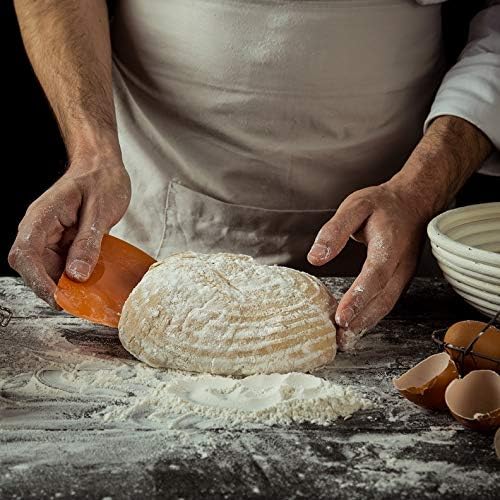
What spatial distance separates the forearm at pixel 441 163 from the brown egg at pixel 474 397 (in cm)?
58

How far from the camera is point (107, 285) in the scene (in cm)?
158

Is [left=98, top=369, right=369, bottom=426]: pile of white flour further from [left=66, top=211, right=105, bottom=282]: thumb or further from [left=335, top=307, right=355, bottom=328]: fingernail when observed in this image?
[left=66, top=211, right=105, bottom=282]: thumb

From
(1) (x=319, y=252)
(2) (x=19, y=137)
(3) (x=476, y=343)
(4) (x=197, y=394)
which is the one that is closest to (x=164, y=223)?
(1) (x=319, y=252)

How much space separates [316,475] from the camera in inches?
44.3

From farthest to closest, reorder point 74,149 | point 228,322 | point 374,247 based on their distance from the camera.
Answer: point 74,149
point 374,247
point 228,322

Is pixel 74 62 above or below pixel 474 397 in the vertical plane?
above

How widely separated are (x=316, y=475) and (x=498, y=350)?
0.38 metres

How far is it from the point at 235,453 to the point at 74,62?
104cm

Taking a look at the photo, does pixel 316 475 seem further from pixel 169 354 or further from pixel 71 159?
pixel 71 159

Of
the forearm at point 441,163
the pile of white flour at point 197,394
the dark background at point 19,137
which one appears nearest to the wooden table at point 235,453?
the pile of white flour at point 197,394

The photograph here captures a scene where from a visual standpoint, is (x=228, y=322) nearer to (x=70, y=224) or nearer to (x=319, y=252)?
(x=319, y=252)

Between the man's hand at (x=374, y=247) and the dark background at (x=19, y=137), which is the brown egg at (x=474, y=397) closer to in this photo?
the man's hand at (x=374, y=247)

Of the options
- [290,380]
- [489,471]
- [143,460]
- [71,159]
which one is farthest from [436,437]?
[71,159]

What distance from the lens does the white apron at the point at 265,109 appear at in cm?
192
